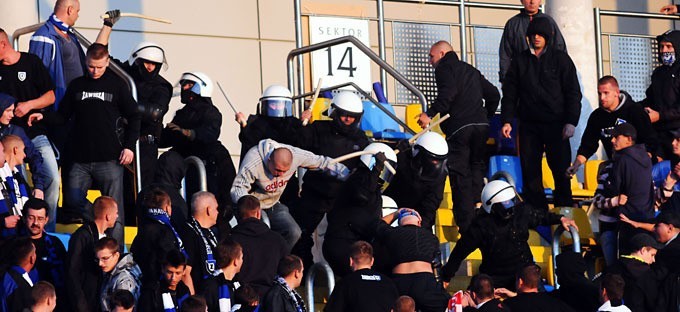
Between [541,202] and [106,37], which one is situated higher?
[106,37]

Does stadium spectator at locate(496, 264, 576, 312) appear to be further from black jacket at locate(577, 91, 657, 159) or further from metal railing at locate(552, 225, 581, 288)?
black jacket at locate(577, 91, 657, 159)

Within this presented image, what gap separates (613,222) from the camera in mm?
16594

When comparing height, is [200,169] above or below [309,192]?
above

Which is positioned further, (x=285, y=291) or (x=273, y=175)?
(x=273, y=175)

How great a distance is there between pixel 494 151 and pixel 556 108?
3.91 ft

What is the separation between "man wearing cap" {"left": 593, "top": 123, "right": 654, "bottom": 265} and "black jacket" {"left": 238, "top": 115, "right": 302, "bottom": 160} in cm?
262

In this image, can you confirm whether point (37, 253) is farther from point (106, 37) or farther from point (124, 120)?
point (106, 37)

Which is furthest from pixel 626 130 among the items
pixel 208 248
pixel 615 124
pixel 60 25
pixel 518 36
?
pixel 60 25

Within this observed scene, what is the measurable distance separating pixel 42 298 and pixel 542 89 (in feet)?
20.9

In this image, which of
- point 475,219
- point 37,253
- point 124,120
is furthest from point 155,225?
point 475,219

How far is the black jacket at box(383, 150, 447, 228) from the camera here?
16.4 metres

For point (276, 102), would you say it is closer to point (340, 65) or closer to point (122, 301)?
point (122, 301)

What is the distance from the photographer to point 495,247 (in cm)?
1568

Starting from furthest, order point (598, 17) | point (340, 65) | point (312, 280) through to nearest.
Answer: point (340, 65) < point (598, 17) < point (312, 280)
